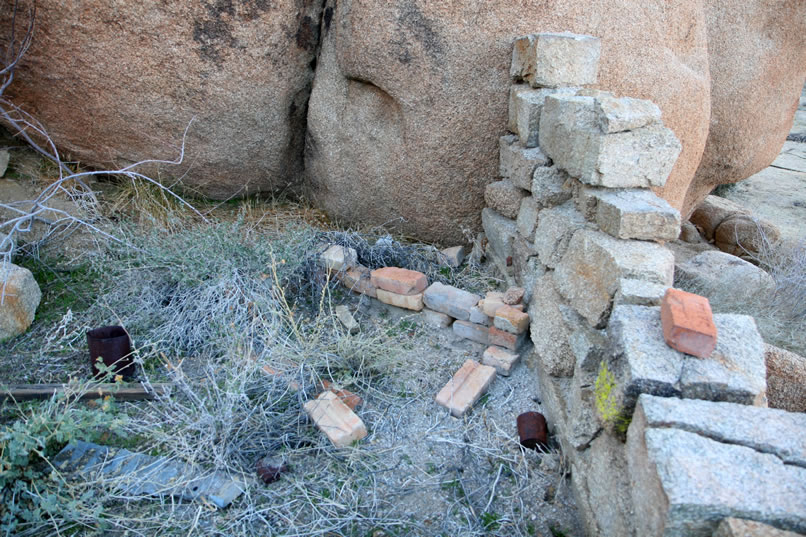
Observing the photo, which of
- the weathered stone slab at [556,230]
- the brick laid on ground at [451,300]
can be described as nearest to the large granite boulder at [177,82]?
the brick laid on ground at [451,300]

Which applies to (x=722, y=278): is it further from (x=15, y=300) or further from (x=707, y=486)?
(x=15, y=300)

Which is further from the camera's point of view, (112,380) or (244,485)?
(112,380)

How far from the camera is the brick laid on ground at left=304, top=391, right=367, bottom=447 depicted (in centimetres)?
210

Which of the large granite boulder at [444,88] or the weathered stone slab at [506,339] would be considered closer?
the weathered stone slab at [506,339]

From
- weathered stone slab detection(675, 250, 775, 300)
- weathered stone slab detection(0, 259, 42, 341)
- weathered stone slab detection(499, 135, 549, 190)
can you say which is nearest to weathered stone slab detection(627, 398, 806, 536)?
weathered stone slab detection(499, 135, 549, 190)

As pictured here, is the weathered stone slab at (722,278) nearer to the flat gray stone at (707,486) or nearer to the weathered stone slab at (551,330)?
the weathered stone slab at (551,330)

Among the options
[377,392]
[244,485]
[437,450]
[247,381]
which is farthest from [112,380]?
[437,450]

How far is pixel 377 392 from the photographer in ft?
7.82

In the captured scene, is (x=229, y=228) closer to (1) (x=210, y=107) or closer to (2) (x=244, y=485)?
(1) (x=210, y=107)

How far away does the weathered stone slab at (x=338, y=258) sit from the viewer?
120 inches

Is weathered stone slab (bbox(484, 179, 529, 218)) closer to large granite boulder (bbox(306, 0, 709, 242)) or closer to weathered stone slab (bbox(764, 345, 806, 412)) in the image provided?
large granite boulder (bbox(306, 0, 709, 242))

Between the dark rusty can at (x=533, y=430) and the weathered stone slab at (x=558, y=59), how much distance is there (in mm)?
1453

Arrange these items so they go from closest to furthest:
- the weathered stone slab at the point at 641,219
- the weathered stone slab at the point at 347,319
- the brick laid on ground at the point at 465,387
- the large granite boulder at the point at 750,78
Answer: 1. the weathered stone slab at the point at 641,219
2. the brick laid on ground at the point at 465,387
3. the weathered stone slab at the point at 347,319
4. the large granite boulder at the point at 750,78

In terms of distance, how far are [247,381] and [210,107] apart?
1794mm
